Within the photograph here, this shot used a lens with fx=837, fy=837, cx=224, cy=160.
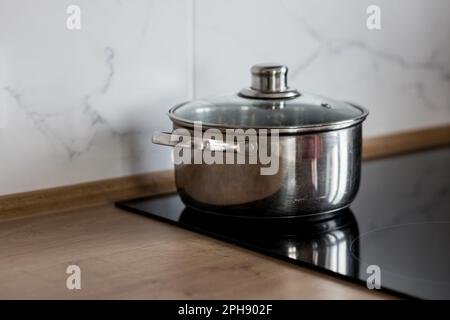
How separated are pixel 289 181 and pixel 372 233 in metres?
0.13

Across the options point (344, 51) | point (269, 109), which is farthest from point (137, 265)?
point (344, 51)

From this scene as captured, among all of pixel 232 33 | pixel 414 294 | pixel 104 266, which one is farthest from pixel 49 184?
pixel 414 294

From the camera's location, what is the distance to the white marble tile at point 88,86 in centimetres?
110

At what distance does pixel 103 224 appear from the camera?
3.64 ft

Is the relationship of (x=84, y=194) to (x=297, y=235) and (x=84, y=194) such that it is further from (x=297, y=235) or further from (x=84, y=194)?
(x=297, y=235)

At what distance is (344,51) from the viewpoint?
145 centimetres

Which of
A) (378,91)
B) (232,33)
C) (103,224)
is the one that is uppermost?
(232,33)

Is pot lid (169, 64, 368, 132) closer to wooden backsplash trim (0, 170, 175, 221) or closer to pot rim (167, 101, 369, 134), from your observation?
pot rim (167, 101, 369, 134)

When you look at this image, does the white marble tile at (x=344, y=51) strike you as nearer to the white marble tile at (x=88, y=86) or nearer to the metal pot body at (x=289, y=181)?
the white marble tile at (x=88, y=86)

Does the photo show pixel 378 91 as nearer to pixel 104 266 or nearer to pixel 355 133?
pixel 355 133

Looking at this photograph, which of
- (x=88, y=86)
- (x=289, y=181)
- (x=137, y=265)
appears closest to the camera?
(x=137, y=265)

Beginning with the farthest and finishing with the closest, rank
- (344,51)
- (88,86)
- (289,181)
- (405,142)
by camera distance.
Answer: (405,142) → (344,51) → (88,86) → (289,181)
